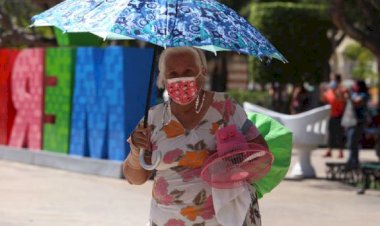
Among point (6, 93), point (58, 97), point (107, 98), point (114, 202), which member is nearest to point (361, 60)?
point (6, 93)

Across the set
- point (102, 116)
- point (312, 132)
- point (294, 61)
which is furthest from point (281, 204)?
point (294, 61)

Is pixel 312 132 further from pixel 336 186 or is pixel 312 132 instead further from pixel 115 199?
pixel 115 199

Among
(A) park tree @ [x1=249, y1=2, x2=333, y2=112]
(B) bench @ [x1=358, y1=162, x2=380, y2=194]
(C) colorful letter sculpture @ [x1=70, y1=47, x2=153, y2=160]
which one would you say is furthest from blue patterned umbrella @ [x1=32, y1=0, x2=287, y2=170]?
(A) park tree @ [x1=249, y1=2, x2=333, y2=112]

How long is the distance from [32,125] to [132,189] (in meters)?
4.68

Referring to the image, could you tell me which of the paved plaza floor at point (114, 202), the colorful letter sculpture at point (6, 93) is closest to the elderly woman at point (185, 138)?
the paved plaza floor at point (114, 202)

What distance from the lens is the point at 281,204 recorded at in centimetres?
1112

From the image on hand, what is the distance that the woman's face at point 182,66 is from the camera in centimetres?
457

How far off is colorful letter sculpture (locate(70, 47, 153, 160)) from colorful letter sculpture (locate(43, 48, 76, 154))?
181mm

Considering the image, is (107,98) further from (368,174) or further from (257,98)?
(257,98)

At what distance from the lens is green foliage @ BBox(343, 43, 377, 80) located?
55319mm

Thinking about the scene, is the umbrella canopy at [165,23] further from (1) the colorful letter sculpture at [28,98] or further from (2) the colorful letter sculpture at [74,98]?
(1) the colorful letter sculpture at [28,98]

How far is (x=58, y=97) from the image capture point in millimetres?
15531

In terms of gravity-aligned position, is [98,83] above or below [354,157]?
above

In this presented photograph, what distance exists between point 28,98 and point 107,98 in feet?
9.11
